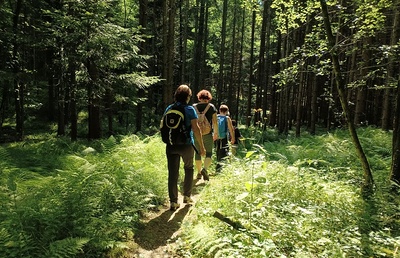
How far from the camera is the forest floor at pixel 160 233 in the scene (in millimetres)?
3799

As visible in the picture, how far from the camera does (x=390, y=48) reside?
5395 mm

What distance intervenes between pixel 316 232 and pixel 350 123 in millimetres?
2524

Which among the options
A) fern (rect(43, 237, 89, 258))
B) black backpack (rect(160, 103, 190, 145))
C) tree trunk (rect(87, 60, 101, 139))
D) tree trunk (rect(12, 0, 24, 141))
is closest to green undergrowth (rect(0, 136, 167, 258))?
fern (rect(43, 237, 89, 258))

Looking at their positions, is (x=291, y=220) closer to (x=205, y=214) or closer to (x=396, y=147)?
(x=205, y=214)

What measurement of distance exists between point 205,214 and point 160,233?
79cm

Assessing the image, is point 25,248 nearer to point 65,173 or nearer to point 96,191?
point 96,191

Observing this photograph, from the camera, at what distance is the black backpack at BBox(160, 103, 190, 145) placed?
194 inches

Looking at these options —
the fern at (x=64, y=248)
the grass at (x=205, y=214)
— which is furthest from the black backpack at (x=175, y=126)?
the fern at (x=64, y=248)

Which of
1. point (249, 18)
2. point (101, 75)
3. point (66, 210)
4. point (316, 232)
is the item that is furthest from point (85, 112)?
point (316, 232)

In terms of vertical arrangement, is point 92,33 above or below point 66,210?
above

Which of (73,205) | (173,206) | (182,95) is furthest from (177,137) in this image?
(73,205)

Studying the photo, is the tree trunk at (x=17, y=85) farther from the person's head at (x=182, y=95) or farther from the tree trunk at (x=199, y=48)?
the tree trunk at (x=199, y=48)

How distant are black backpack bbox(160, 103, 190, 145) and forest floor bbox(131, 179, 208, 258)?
4.37 ft

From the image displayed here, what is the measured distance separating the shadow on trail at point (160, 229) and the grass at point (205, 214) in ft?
0.54
